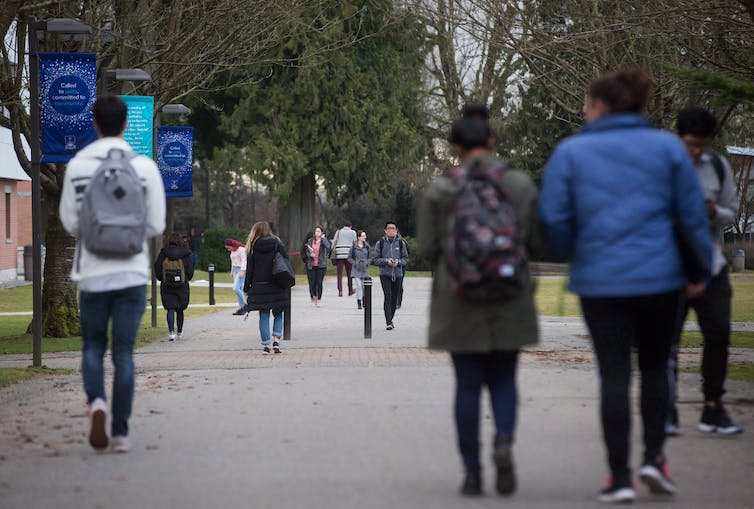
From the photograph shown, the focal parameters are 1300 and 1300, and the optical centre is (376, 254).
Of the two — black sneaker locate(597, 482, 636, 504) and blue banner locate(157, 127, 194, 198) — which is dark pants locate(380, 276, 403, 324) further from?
black sneaker locate(597, 482, 636, 504)

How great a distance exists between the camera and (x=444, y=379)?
1094cm

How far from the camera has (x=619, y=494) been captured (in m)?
5.38

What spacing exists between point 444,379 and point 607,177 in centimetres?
574

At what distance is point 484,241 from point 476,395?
70 cm

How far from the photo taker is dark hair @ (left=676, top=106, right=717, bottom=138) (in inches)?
278

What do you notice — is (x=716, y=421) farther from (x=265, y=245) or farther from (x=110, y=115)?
(x=265, y=245)

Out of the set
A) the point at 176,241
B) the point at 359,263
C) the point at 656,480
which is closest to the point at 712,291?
the point at 656,480

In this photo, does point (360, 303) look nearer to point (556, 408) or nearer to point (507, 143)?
point (556, 408)

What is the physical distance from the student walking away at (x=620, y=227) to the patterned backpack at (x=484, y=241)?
19 centimetres

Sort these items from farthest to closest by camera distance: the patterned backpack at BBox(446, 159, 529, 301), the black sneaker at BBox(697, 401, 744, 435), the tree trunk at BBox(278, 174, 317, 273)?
the tree trunk at BBox(278, 174, 317, 273), the black sneaker at BBox(697, 401, 744, 435), the patterned backpack at BBox(446, 159, 529, 301)

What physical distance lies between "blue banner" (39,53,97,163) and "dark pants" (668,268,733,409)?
29.9 ft

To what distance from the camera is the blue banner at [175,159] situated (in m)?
22.9

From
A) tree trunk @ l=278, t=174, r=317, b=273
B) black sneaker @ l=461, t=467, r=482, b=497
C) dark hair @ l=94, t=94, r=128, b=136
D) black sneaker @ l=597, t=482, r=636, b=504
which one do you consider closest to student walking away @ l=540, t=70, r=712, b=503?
black sneaker @ l=597, t=482, r=636, b=504

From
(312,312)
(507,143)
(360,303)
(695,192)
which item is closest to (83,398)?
(695,192)
